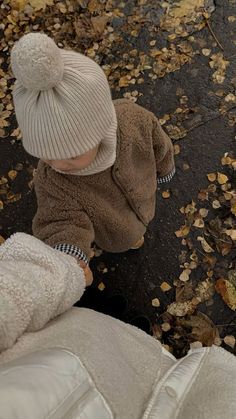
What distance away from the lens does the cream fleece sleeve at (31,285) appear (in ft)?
2.39

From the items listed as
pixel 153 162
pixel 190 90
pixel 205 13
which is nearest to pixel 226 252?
pixel 153 162

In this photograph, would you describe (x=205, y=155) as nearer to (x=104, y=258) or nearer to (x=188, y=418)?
(x=104, y=258)

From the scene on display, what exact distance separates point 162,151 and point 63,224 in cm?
33

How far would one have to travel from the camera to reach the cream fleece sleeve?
2.39 feet

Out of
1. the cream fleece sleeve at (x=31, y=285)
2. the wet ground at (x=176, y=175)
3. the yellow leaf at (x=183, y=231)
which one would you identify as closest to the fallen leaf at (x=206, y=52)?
the wet ground at (x=176, y=175)

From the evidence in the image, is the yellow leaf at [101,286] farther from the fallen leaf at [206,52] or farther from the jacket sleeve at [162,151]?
the fallen leaf at [206,52]

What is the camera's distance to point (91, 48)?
1.92 metres

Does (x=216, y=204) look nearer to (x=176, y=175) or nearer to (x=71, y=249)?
(x=176, y=175)

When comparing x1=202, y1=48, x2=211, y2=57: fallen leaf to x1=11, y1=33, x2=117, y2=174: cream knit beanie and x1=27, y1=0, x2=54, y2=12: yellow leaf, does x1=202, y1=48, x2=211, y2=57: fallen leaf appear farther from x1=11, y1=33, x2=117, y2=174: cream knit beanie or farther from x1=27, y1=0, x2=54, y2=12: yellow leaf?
x1=11, y1=33, x2=117, y2=174: cream knit beanie

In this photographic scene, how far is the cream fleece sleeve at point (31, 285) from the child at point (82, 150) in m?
0.16

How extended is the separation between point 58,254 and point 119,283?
70 cm

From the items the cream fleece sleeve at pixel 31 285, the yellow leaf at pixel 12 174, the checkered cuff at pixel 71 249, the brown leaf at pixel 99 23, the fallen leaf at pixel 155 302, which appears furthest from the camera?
the brown leaf at pixel 99 23

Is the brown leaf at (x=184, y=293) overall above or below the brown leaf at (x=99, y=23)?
below

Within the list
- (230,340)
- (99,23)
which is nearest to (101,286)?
(230,340)
